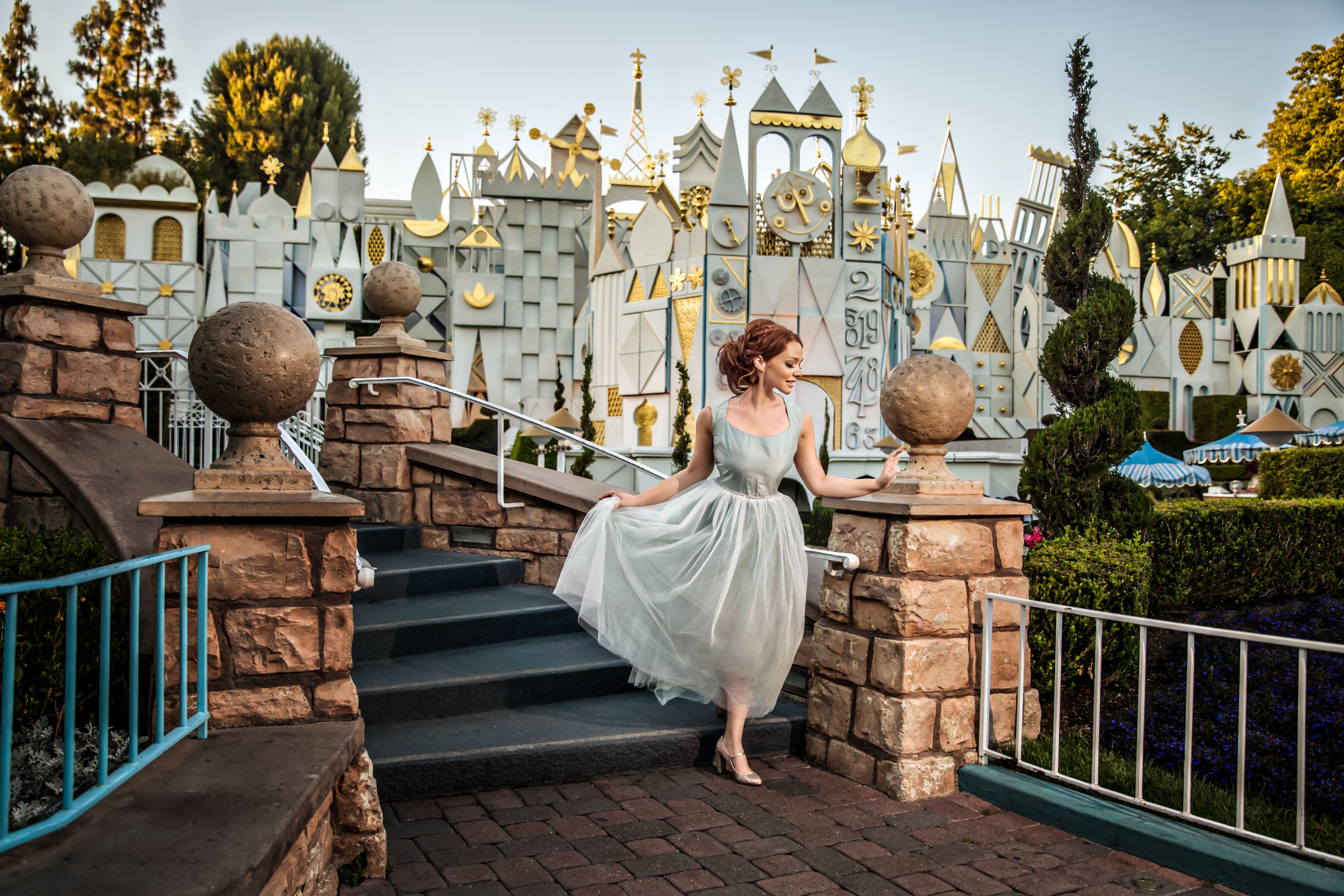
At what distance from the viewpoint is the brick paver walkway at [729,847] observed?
3062mm

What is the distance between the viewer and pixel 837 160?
18.3 meters

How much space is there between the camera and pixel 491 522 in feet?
20.5

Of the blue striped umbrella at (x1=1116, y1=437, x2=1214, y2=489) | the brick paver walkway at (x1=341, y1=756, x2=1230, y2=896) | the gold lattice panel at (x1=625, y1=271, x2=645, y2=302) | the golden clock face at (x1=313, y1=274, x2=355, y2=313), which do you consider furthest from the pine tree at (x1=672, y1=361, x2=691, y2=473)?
the brick paver walkway at (x1=341, y1=756, x2=1230, y2=896)

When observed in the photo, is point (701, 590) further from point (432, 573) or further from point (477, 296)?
point (477, 296)

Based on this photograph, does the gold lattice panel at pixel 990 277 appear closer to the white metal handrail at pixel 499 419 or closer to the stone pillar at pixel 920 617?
the white metal handrail at pixel 499 419

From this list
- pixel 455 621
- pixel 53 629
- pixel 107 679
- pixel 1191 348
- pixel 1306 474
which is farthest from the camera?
pixel 1191 348

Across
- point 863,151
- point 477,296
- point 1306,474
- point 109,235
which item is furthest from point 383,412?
point 109,235

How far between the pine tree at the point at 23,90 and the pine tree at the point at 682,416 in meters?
23.8

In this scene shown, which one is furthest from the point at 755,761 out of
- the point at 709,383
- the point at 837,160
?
the point at 837,160

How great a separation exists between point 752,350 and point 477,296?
20.0 m

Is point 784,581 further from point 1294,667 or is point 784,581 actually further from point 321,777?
point 1294,667

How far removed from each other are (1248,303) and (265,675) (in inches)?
1427

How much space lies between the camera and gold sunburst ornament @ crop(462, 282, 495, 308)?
904 inches

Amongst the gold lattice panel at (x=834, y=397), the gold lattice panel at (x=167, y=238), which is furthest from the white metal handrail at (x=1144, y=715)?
the gold lattice panel at (x=167, y=238)
